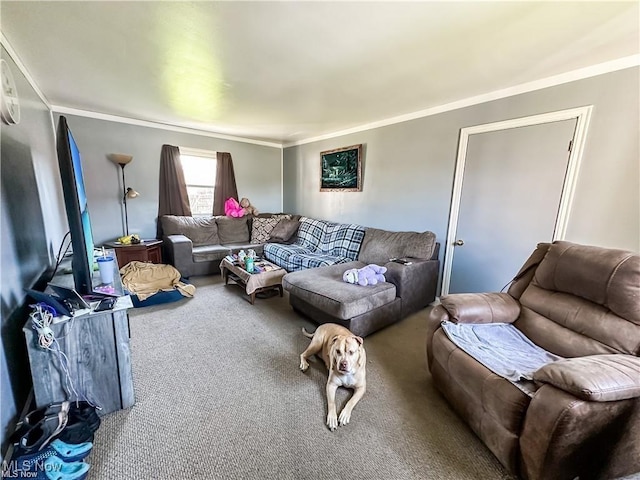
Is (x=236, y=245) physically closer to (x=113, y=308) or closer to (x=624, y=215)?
(x=113, y=308)

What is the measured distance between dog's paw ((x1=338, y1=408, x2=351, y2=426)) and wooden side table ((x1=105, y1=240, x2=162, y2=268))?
3.38 meters

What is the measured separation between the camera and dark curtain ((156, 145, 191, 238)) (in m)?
4.01

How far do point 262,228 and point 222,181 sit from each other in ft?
3.67

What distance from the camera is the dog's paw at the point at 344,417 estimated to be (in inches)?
56.6

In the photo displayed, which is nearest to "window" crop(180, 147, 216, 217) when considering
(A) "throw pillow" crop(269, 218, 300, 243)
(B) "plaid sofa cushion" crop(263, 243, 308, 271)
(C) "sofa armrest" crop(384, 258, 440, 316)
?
(A) "throw pillow" crop(269, 218, 300, 243)

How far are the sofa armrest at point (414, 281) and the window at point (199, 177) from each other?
3.48 metres

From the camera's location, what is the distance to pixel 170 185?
13.4ft

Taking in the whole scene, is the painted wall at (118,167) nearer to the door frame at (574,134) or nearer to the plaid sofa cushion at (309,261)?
the plaid sofa cushion at (309,261)

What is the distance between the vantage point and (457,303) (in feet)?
5.57

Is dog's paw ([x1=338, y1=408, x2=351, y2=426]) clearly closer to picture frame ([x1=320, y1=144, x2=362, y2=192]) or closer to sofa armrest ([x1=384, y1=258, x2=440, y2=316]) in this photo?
sofa armrest ([x1=384, y1=258, x2=440, y2=316])

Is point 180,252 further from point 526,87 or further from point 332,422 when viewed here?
point 526,87

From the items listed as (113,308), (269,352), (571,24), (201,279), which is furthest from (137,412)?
(571,24)

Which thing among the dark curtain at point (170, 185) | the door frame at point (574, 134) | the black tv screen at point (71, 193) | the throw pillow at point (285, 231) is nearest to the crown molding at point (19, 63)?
the black tv screen at point (71, 193)

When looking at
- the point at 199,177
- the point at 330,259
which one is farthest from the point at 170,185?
the point at 330,259
